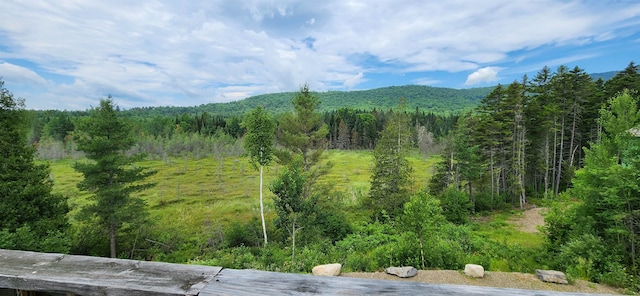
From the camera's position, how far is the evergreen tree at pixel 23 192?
14.9 meters

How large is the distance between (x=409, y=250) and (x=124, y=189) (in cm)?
1712

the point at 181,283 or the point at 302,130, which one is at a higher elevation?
the point at 302,130

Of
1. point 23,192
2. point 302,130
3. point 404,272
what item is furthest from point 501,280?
point 23,192

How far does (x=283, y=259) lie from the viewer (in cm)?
1558

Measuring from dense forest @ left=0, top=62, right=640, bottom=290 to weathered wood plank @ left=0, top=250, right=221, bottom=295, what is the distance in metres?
10.8

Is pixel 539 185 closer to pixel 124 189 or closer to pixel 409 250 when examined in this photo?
pixel 409 250

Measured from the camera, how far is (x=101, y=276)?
134 cm

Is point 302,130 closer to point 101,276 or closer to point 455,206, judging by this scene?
point 455,206

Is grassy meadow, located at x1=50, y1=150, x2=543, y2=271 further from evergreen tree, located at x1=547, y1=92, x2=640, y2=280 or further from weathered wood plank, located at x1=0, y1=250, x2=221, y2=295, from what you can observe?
weathered wood plank, located at x1=0, y1=250, x2=221, y2=295

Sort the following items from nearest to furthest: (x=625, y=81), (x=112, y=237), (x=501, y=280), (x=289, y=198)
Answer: (x=501, y=280) → (x=289, y=198) → (x=112, y=237) → (x=625, y=81)

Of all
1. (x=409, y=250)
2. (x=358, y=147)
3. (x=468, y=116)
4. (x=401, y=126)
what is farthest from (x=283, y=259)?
(x=358, y=147)

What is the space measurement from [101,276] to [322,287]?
1.00 m

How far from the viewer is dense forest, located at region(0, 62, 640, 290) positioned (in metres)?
11.9

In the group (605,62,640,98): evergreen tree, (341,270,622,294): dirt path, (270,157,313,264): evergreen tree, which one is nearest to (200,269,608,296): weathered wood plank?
(341,270,622,294): dirt path
